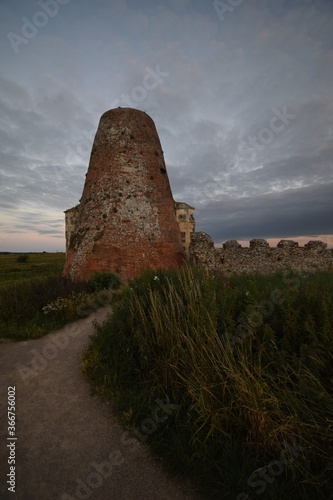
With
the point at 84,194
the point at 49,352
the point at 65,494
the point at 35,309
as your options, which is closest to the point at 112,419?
the point at 65,494

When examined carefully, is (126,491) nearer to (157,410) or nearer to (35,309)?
(157,410)

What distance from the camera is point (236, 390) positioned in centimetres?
287

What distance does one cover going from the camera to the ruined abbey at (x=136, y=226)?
12414 mm

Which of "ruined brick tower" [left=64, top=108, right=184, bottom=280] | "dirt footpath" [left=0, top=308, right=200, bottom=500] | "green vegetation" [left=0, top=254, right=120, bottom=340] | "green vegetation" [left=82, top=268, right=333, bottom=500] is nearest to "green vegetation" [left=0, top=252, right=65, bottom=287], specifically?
"ruined brick tower" [left=64, top=108, right=184, bottom=280]

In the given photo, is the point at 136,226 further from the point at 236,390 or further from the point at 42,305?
the point at 236,390

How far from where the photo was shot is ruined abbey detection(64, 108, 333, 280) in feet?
A: 40.7

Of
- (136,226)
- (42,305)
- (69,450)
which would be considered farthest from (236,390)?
(136,226)

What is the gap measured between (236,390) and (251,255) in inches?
450

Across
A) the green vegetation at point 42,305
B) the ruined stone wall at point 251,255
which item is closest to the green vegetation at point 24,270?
the green vegetation at point 42,305

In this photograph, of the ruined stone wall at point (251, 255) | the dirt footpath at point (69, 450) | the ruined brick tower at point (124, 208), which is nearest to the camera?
the dirt footpath at point (69, 450)

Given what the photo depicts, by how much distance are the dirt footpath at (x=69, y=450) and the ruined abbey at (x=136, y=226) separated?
792 centimetres

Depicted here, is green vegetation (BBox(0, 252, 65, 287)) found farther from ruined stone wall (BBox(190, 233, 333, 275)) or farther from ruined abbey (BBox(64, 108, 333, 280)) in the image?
ruined stone wall (BBox(190, 233, 333, 275))

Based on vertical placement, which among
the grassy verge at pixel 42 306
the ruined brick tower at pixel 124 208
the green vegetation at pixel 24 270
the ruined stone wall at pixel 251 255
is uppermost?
the ruined brick tower at pixel 124 208

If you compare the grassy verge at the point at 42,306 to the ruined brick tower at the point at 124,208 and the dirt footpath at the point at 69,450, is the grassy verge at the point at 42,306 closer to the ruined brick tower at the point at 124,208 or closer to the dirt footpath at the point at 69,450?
the dirt footpath at the point at 69,450
